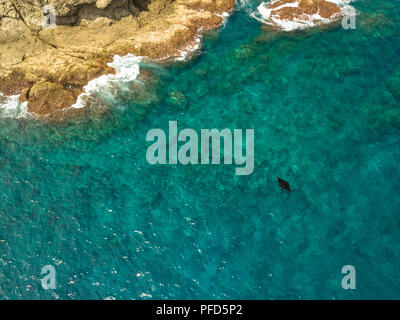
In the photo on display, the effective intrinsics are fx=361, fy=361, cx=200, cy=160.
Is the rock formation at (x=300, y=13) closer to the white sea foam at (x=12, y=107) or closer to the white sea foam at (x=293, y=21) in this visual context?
the white sea foam at (x=293, y=21)

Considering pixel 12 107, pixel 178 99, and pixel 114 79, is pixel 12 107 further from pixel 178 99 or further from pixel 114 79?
pixel 178 99

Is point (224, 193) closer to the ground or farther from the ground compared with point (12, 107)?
closer to the ground

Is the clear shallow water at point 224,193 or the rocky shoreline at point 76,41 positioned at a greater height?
the rocky shoreline at point 76,41

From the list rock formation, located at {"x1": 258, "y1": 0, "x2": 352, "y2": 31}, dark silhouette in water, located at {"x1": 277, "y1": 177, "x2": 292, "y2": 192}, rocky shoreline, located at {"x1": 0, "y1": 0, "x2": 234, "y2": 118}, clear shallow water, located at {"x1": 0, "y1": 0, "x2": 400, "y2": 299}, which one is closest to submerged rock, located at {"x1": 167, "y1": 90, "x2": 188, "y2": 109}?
clear shallow water, located at {"x1": 0, "y1": 0, "x2": 400, "y2": 299}

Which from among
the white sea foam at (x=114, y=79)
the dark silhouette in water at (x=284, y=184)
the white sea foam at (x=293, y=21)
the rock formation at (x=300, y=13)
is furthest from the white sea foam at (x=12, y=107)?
the rock formation at (x=300, y=13)

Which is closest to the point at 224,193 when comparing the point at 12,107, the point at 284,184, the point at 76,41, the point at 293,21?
the point at 284,184

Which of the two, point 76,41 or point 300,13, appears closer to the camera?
point 76,41
